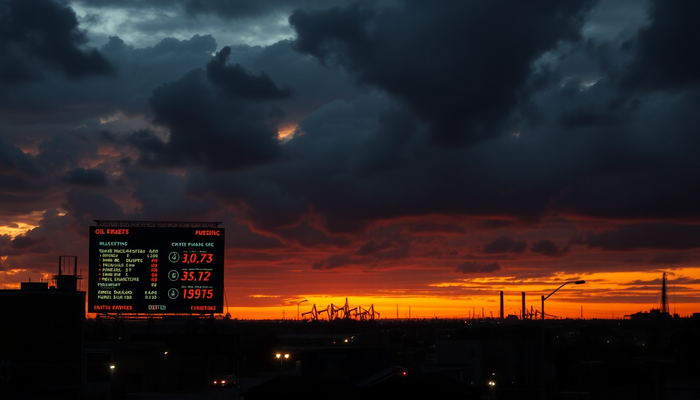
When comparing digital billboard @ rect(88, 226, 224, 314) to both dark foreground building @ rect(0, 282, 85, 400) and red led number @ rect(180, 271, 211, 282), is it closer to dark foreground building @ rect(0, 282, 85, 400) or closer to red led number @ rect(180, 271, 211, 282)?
red led number @ rect(180, 271, 211, 282)

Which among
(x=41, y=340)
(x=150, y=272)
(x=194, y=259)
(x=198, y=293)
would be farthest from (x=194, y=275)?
(x=41, y=340)

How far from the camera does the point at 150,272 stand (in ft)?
305

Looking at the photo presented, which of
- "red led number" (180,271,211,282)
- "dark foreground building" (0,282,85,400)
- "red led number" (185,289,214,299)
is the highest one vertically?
"red led number" (180,271,211,282)

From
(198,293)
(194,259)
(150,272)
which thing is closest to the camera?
(150,272)

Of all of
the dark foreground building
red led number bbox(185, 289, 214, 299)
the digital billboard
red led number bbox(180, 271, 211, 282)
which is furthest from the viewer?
red led number bbox(180, 271, 211, 282)

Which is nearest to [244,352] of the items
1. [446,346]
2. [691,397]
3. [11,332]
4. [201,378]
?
[201,378]

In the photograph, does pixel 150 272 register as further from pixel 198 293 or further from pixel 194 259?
pixel 198 293

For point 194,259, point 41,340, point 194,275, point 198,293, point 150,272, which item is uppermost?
point 194,259

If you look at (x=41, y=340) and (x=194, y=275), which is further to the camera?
(x=194, y=275)

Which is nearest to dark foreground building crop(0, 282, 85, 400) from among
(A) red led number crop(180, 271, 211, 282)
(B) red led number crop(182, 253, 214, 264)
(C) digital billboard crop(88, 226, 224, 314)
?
(C) digital billboard crop(88, 226, 224, 314)

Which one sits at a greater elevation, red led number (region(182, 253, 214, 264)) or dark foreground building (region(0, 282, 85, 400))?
red led number (region(182, 253, 214, 264))

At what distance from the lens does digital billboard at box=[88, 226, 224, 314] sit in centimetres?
9312

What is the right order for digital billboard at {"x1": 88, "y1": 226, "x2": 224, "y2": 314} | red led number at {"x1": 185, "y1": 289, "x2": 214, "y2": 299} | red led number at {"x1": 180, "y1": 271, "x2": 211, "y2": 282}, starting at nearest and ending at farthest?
digital billboard at {"x1": 88, "y1": 226, "x2": 224, "y2": 314}, red led number at {"x1": 185, "y1": 289, "x2": 214, "y2": 299}, red led number at {"x1": 180, "y1": 271, "x2": 211, "y2": 282}

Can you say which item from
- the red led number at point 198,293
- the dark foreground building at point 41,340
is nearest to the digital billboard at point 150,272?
the red led number at point 198,293
